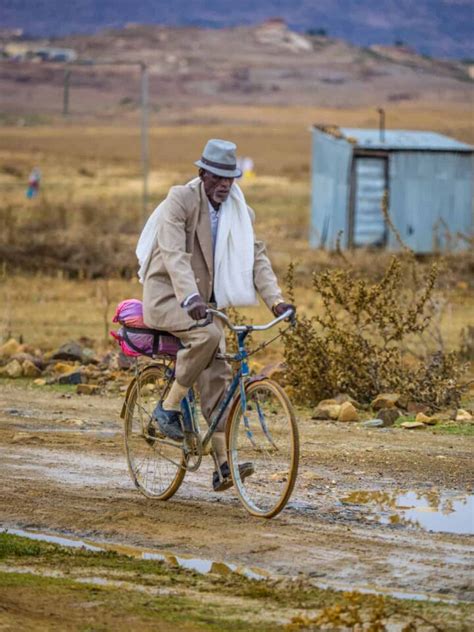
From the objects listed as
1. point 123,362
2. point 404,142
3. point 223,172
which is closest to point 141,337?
point 223,172

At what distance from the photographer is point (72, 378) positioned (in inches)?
468

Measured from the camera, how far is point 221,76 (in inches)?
5428

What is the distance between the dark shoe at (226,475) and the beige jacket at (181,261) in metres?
0.77

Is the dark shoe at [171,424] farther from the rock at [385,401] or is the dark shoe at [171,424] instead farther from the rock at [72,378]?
the rock at [72,378]

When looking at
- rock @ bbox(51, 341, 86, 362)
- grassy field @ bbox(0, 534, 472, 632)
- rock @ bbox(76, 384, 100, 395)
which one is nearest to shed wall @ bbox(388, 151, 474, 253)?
rock @ bbox(51, 341, 86, 362)

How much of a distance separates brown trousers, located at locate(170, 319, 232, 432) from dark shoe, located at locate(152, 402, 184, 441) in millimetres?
157

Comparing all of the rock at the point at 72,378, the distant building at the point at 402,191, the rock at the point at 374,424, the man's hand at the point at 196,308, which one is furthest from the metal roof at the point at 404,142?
the man's hand at the point at 196,308

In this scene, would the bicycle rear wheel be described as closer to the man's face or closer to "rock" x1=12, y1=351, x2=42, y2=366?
the man's face

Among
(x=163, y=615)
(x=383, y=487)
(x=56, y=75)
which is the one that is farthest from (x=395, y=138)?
(x=56, y=75)

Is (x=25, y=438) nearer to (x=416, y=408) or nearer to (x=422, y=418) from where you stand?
(x=422, y=418)

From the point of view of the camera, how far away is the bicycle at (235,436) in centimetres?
665

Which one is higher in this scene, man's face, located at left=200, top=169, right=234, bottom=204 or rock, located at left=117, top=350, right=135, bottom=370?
man's face, located at left=200, top=169, right=234, bottom=204

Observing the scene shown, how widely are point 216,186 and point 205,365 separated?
2.87 ft

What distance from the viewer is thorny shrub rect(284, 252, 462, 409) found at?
407 inches
